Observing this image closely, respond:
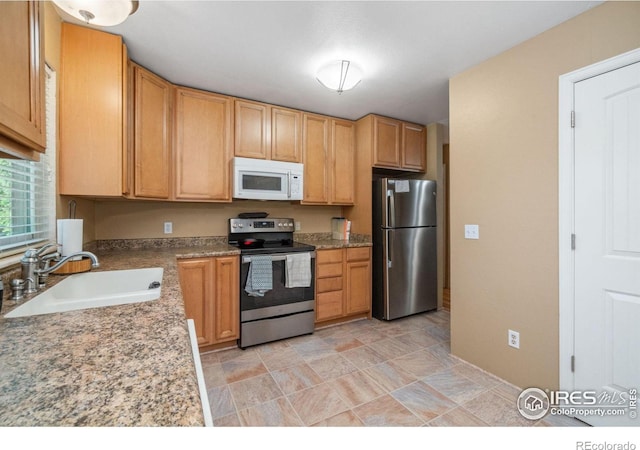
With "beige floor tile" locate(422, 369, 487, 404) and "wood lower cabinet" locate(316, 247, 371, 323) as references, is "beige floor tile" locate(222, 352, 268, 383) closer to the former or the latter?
"wood lower cabinet" locate(316, 247, 371, 323)

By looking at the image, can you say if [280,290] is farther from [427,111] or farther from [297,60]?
[427,111]

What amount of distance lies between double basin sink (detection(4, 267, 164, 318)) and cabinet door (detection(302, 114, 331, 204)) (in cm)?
186

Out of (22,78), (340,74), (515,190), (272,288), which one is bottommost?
(272,288)

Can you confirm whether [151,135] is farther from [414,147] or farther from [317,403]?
[414,147]

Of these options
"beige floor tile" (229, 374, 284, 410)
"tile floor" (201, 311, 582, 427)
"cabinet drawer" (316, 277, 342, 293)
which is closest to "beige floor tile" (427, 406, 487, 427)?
"tile floor" (201, 311, 582, 427)

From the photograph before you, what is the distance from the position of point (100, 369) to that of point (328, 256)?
2485 mm

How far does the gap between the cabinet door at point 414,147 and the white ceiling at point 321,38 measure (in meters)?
0.85

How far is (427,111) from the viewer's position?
317cm

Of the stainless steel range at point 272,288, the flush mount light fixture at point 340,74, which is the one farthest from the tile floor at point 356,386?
the flush mount light fixture at point 340,74

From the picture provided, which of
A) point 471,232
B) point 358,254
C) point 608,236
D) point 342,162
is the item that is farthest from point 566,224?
point 342,162

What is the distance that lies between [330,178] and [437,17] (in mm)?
1887

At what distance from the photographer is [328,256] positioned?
304cm

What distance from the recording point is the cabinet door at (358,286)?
3170 mm
